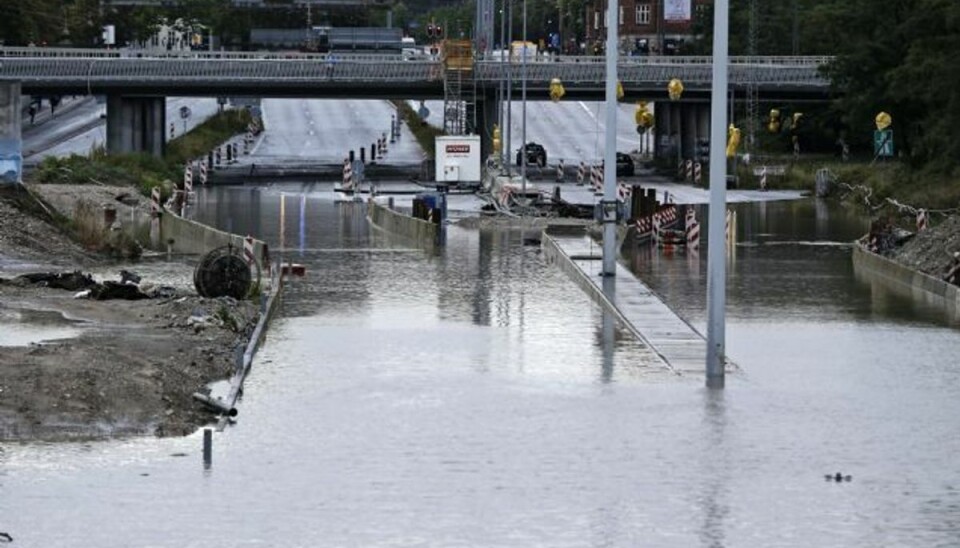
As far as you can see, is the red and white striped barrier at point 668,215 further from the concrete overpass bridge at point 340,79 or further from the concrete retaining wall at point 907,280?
the concrete overpass bridge at point 340,79

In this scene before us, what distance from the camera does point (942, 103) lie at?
86062 millimetres

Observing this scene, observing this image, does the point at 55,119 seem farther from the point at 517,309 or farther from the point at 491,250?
the point at 517,309

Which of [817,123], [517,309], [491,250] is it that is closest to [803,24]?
[817,123]

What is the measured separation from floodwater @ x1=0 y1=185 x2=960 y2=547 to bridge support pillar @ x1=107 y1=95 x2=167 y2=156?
6160 cm

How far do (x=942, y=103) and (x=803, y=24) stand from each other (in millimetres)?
55530

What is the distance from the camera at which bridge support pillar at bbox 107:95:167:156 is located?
106125 mm

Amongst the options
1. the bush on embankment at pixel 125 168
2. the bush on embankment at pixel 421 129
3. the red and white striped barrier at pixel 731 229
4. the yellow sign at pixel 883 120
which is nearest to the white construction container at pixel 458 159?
the bush on embankment at pixel 125 168

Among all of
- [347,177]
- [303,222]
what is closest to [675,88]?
[347,177]

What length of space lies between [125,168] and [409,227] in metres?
25.1

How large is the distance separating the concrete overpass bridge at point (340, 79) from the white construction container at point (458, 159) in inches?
609

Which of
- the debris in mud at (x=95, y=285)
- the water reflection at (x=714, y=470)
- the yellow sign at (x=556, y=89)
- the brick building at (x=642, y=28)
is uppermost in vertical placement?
the brick building at (x=642, y=28)

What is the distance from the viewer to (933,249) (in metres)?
52.1

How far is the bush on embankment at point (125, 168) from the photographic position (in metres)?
81.9

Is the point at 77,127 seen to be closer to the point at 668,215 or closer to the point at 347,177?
the point at 347,177
